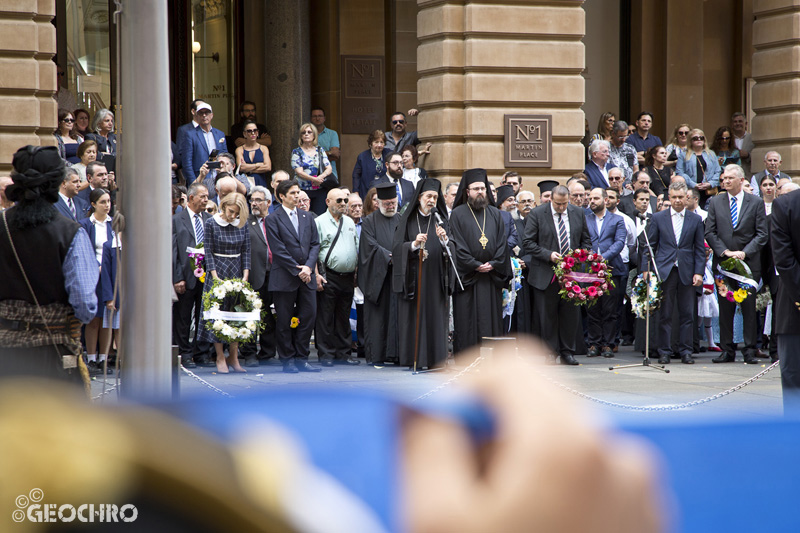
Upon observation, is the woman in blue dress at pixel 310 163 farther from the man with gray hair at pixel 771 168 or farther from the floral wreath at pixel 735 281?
the man with gray hair at pixel 771 168

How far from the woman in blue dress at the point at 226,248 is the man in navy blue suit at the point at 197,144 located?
3091 millimetres

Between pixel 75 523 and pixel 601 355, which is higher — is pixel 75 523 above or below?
above

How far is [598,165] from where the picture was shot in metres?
15.8

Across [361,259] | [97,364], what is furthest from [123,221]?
[361,259]

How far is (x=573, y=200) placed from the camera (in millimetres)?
13805

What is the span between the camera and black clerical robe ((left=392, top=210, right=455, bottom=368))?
1239 cm

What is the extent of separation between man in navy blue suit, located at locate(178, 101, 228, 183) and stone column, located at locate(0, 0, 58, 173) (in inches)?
69.0

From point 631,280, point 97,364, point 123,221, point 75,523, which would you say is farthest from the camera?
point 631,280

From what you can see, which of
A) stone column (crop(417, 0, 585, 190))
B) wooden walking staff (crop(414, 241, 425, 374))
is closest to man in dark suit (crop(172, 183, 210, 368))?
wooden walking staff (crop(414, 241, 425, 374))

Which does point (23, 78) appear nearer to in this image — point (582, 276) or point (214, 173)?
point (214, 173)

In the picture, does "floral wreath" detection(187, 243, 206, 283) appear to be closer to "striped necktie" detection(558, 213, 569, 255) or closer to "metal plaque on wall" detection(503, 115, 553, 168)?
"striped necktie" detection(558, 213, 569, 255)

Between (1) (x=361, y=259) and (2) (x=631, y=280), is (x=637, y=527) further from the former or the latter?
(2) (x=631, y=280)

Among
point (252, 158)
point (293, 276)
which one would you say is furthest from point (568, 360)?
point (252, 158)

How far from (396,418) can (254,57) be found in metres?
19.6
